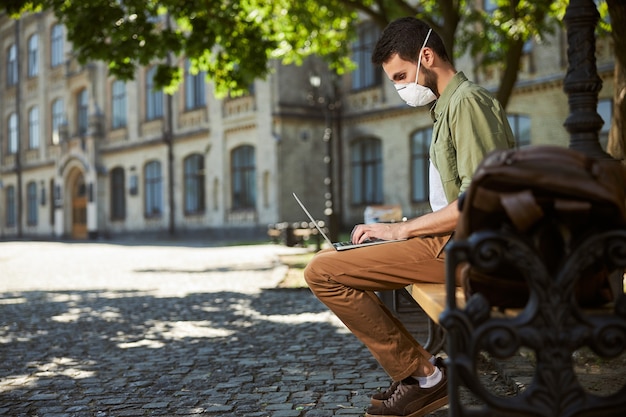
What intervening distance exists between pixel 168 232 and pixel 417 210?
42.4 feet

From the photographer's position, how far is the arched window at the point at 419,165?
26328 millimetres

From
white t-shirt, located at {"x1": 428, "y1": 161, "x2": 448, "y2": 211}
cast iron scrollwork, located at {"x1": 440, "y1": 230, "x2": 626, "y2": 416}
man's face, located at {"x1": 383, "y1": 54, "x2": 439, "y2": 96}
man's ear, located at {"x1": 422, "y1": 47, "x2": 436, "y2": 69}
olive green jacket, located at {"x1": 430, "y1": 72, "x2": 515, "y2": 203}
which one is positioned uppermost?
man's ear, located at {"x1": 422, "y1": 47, "x2": 436, "y2": 69}

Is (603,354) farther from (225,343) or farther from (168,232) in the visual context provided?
(168,232)

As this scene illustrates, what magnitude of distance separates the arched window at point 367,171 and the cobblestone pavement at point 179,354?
17.7 meters

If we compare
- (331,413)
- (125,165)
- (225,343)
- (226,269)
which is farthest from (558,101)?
(125,165)

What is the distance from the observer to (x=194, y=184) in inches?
1300

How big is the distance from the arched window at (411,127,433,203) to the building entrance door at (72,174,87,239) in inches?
840

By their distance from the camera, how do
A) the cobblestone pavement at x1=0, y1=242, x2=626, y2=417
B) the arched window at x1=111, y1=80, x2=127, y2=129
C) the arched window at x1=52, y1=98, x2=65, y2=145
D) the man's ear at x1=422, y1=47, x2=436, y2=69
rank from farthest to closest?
the arched window at x1=52, y1=98, x2=65, y2=145
the arched window at x1=111, y1=80, x2=127, y2=129
the cobblestone pavement at x1=0, y1=242, x2=626, y2=417
the man's ear at x1=422, y1=47, x2=436, y2=69

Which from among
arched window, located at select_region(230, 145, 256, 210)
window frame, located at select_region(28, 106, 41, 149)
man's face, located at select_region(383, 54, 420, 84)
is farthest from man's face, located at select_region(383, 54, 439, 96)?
window frame, located at select_region(28, 106, 41, 149)

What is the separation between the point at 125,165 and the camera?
122 ft

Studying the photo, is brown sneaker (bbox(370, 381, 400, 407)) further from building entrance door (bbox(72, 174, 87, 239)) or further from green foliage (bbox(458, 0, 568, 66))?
building entrance door (bbox(72, 174, 87, 239))

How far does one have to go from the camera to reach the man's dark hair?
307 centimetres

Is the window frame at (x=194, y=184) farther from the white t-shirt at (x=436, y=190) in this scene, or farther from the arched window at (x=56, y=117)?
the white t-shirt at (x=436, y=190)

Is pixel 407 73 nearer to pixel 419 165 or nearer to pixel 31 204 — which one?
pixel 419 165
